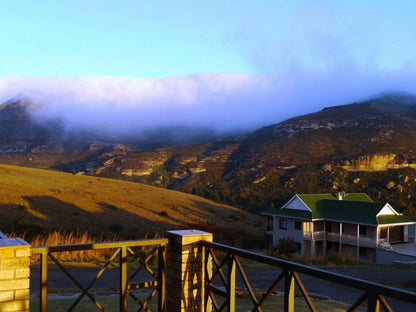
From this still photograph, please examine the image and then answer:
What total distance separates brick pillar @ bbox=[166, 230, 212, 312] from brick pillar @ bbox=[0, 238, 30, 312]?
Answer: 75.4 inches

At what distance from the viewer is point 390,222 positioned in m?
33.5

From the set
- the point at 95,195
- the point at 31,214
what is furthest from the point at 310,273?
the point at 95,195

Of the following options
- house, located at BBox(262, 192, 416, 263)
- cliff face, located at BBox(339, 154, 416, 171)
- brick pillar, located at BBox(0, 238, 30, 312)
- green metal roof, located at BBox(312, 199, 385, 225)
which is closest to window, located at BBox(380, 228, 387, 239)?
house, located at BBox(262, 192, 416, 263)

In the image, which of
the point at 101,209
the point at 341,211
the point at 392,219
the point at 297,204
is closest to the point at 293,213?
the point at 297,204

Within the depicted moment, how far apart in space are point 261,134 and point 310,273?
8685cm

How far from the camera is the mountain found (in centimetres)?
6106

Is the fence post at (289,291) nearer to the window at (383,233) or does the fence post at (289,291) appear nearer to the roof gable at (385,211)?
the roof gable at (385,211)

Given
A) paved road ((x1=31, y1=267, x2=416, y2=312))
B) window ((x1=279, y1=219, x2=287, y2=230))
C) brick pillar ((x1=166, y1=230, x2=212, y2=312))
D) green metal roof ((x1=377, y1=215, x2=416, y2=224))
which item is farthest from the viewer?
window ((x1=279, y1=219, x2=287, y2=230))

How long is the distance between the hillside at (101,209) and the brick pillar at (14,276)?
684 inches

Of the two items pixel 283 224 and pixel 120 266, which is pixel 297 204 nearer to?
pixel 283 224

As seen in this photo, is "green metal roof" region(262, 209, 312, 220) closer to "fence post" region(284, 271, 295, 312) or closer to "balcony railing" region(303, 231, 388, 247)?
"balcony railing" region(303, 231, 388, 247)

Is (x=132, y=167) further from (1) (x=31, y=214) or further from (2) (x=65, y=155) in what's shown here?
(1) (x=31, y=214)

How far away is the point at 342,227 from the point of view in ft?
118

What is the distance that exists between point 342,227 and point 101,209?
70.7ft
